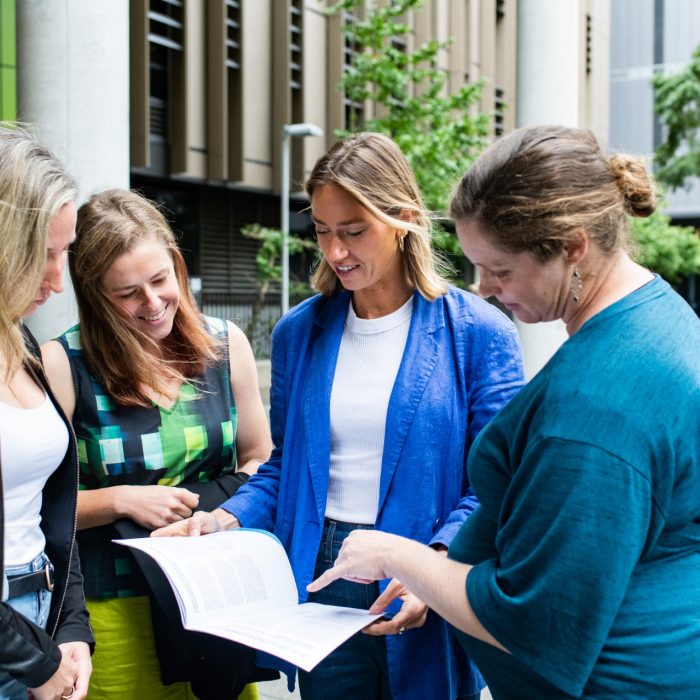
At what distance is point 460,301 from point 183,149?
16493mm

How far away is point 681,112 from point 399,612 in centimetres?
2462

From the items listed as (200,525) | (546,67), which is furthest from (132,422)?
(546,67)

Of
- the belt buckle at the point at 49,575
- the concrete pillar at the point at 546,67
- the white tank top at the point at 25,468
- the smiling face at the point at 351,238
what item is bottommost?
the belt buckle at the point at 49,575

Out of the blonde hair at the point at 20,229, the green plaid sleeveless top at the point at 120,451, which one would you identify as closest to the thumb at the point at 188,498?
the green plaid sleeveless top at the point at 120,451

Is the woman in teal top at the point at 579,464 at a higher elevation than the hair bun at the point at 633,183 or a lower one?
lower

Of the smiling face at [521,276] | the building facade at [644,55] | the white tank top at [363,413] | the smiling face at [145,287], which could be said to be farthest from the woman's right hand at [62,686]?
the building facade at [644,55]

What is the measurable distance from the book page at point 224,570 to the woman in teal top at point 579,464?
494 mm

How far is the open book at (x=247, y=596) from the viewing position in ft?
5.73

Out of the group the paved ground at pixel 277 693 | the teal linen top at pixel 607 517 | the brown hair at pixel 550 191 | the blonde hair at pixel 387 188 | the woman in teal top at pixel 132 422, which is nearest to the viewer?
the teal linen top at pixel 607 517

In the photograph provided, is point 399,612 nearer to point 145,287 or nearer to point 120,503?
point 120,503

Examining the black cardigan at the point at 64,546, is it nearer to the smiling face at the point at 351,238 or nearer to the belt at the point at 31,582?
the belt at the point at 31,582

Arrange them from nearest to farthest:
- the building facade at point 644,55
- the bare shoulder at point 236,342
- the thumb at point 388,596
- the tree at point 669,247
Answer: the thumb at point 388,596, the bare shoulder at point 236,342, the tree at point 669,247, the building facade at point 644,55

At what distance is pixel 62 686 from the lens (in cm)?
193

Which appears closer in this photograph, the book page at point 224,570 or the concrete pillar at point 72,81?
the book page at point 224,570
